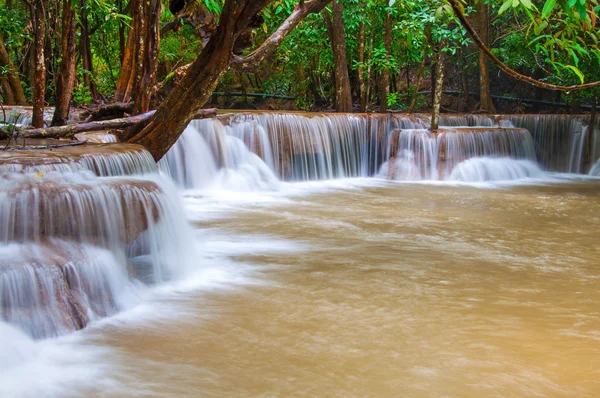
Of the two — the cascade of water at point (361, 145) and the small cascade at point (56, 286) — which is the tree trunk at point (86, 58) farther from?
the small cascade at point (56, 286)

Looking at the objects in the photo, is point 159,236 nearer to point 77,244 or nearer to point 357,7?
point 77,244

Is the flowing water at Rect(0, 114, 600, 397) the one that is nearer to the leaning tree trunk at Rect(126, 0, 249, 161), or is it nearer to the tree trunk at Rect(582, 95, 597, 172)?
the leaning tree trunk at Rect(126, 0, 249, 161)

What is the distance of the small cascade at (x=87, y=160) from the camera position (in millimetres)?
5219

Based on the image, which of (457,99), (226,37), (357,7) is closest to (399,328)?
(226,37)

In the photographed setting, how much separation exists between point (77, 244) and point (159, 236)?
93cm

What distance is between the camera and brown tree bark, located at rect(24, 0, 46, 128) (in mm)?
7230

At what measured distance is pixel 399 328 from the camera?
4496 mm

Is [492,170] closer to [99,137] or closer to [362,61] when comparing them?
[362,61]

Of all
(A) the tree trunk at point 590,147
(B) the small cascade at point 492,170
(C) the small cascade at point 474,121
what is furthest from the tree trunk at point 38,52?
(A) the tree trunk at point 590,147

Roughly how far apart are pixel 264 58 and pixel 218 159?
10.7 feet

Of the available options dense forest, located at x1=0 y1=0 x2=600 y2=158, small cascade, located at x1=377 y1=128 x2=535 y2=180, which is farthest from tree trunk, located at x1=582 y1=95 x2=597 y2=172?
small cascade, located at x1=377 y1=128 x2=535 y2=180

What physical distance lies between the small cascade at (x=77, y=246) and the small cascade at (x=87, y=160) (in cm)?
9

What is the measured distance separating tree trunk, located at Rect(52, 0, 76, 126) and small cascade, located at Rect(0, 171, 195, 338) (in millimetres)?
2929

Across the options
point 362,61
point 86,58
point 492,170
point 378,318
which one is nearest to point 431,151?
point 492,170
